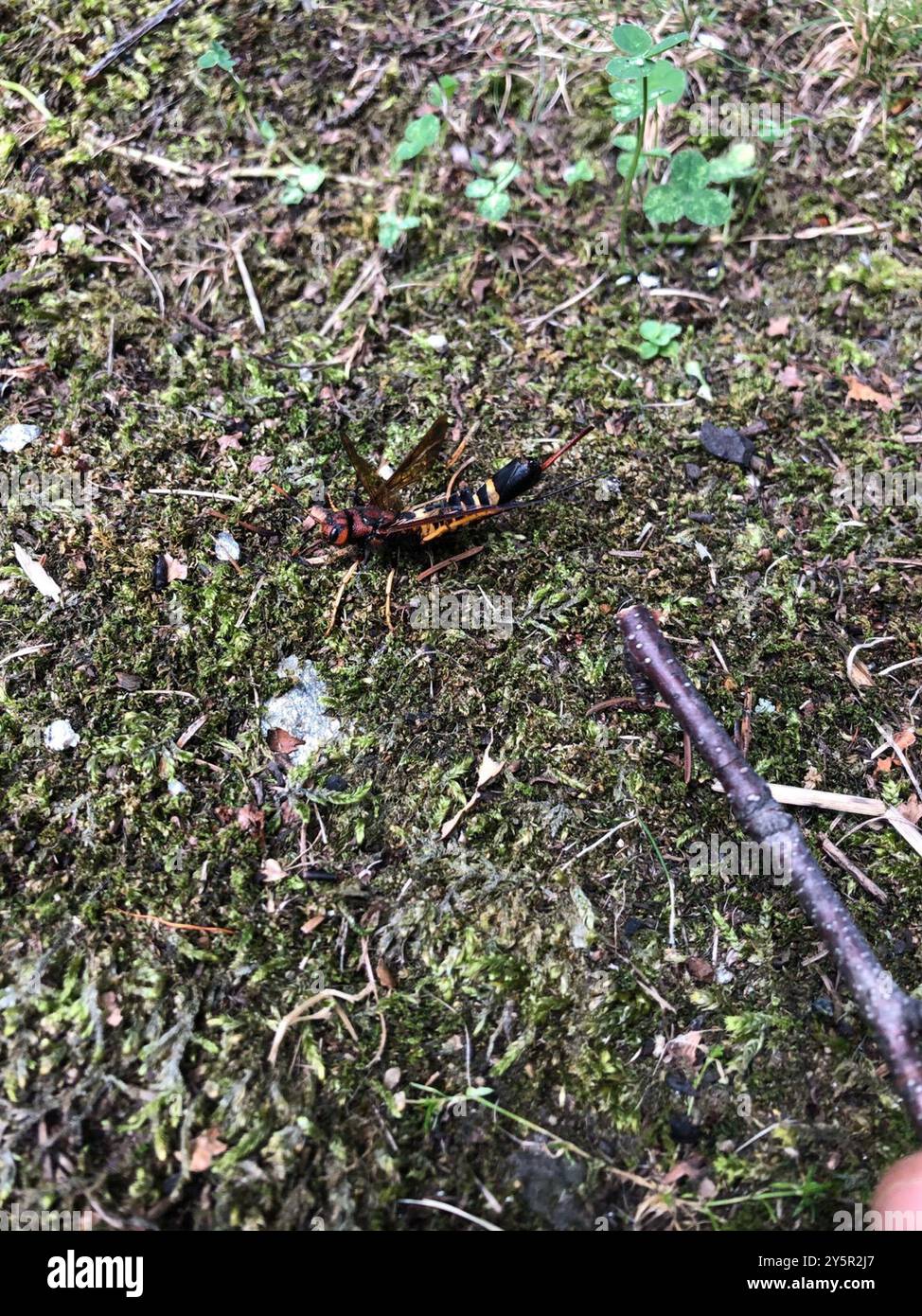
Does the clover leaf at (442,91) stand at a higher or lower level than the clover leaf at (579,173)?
higher

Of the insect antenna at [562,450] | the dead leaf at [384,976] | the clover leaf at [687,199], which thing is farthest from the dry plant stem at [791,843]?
the clover leaf at [687,199]

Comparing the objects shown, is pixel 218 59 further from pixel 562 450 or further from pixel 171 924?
pixel 171 924

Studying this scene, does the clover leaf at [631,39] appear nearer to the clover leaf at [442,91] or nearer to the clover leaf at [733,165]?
the clover leaf at [733,165]

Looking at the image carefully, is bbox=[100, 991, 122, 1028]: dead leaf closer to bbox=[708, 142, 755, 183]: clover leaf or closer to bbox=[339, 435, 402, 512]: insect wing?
bbox=[339, 435, 402, 512]: insect wing

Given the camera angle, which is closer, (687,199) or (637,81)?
(637,81)

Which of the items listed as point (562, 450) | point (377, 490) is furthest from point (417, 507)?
point (562, 450)

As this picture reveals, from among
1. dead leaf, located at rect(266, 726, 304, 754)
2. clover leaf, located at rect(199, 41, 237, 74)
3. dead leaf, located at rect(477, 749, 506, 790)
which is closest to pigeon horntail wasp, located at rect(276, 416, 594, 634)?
dead leaf, located at rect(266, 726, 304, 754)

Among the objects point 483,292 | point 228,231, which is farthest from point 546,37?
point 228,231
